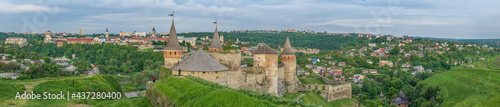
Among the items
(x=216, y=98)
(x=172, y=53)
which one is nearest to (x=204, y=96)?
(x=216, y=98)

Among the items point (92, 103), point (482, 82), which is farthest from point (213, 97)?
point (482, 82)

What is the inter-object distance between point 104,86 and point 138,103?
10.7 metres

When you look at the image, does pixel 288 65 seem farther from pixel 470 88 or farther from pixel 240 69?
pixel 470 88

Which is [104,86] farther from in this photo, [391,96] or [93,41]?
[93,41]

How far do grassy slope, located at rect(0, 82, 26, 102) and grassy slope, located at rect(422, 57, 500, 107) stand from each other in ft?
139

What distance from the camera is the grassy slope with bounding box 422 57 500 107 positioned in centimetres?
3838

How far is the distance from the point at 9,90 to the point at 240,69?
15707 millimetres

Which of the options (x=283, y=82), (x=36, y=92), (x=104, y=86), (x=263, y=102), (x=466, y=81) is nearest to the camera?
(x=263, y=102)

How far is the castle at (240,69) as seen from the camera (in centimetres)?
2244

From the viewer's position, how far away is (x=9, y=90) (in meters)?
21.7

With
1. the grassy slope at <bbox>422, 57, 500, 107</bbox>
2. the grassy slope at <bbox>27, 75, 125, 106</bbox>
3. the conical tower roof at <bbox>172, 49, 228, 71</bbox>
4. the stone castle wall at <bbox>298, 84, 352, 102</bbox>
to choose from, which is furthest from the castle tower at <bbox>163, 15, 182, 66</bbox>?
the grassy slope at <bbox>422, 57, 500, 107</bbox>

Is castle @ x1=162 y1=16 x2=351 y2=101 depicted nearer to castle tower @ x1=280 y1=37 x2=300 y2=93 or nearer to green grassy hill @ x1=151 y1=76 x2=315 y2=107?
castle tower @ x1=280 y1=37 x2=300 y2=93

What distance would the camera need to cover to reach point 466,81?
172ft

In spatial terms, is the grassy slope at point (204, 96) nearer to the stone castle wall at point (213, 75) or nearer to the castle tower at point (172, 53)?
the stone castle wall at point (213, 75)
